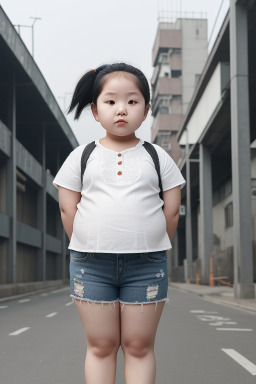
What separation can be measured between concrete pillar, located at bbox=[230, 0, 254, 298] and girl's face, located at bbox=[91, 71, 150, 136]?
17.4 meters

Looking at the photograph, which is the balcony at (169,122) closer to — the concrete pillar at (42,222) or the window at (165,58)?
the window at (165,58)

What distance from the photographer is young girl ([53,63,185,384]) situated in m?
3.18

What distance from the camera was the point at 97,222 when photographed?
320 cm

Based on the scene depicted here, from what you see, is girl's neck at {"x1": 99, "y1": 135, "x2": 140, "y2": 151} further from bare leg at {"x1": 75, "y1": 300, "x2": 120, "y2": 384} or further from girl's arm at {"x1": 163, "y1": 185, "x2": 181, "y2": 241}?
bare leg at {"x1": 75, "y1": 300, "x2": 120, "y2": 384}

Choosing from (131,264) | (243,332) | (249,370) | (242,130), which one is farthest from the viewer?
(242,130)

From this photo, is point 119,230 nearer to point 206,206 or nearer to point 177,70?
point 206,206

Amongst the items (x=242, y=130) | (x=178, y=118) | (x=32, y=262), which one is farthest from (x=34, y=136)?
(x=178, y=118)

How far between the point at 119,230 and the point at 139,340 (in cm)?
58

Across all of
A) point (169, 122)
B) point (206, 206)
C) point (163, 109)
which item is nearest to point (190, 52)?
point (163, 109)

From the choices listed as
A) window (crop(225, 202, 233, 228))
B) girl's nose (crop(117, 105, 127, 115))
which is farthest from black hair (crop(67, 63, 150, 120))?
window (crop(225, 202, 233, 228))

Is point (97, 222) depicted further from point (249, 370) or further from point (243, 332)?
point (243, 332)

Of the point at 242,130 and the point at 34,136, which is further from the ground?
the point at 34,136

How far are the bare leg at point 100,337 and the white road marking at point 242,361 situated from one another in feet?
10.8

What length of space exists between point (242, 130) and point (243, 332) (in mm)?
11542
